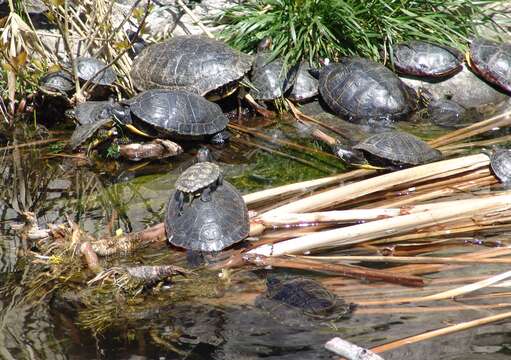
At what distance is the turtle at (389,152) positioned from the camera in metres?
6.12

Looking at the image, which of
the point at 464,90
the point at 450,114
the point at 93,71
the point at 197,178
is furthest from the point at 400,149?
the point at 93,71

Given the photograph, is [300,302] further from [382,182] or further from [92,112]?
[92,112]

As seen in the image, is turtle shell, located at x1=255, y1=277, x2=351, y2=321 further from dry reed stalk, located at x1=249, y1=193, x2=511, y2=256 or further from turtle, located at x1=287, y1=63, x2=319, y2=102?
turtle, located at x1=287, y1=63, x2=319, y2=102

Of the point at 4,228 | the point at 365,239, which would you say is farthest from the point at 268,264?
the point at 4,228

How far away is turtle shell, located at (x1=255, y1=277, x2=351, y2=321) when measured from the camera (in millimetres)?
3914

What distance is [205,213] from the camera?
489 centimetres

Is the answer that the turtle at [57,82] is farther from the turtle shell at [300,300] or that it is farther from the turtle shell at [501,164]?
the turtle shell at [501,164]

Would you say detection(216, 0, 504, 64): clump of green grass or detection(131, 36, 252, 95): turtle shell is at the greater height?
detection(216, 0, 504, 64): clump of green grass

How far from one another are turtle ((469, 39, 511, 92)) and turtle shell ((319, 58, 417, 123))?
1.04 meters

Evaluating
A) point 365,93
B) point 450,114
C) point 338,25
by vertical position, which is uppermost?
point 338,25

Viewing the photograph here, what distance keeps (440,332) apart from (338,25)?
5.16 m

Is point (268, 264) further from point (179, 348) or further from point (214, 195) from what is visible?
point (179, 348)

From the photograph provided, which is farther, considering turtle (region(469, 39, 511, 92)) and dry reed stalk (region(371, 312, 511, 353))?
turtle (region(469, 39, 511, 92))

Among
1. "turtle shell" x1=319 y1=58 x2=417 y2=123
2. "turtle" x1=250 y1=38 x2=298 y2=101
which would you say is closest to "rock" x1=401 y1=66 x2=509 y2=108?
"turtle shell" x1=319 y1=58 x2=417 y2=123
